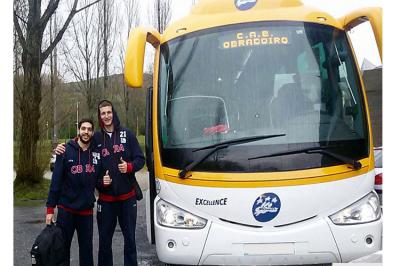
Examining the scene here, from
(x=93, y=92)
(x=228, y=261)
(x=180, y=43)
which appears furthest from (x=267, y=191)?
(x=93, y=92)

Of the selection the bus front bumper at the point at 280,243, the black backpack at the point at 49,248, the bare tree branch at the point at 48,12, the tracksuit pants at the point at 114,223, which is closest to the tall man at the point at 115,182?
the tracksuit pants at the point at 114,223

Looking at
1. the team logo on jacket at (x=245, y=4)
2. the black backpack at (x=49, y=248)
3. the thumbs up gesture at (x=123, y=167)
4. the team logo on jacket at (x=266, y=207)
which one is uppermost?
the team logo on jacket at (x=245, y=4)

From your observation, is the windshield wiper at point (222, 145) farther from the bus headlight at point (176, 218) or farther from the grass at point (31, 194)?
the grass at point (31, 194)

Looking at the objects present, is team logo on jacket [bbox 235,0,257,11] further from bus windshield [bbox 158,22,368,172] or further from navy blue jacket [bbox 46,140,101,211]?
navy blue jacket [bbox 46,140,101,211]

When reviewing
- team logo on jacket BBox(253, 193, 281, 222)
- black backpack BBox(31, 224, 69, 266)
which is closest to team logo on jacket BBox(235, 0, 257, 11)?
team logo on jacket BBox(253, 193, 281, 222)

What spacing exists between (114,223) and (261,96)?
2090 millimetres

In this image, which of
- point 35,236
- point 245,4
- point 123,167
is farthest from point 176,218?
point 35,236

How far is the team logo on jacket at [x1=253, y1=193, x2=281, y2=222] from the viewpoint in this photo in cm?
335

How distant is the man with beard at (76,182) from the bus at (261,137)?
92 cm

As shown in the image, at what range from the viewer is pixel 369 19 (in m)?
3.76

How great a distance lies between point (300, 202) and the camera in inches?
133

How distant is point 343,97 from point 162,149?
1.58 metres

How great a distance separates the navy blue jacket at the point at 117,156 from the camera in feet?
14.9

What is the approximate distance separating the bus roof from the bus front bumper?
174cm
